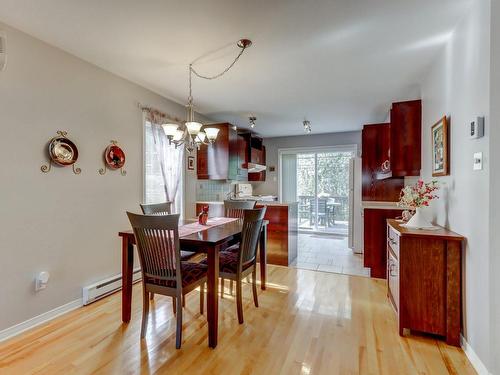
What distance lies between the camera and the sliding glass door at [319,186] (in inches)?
257

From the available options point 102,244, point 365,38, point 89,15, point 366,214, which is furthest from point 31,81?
point 366,214

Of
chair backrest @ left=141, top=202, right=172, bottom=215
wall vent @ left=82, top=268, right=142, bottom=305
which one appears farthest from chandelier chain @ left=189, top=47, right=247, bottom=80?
wall vent @ left=82, top=268, right=142, bottom=305

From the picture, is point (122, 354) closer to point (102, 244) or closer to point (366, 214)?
point (102, 244)

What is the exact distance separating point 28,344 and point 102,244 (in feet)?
3.45

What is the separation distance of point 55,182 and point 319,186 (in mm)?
5566

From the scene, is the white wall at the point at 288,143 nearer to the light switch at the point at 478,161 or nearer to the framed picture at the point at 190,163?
the framed picture at the point at 190,163

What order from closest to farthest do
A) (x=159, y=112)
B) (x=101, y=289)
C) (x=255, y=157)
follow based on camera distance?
(x=101, y=289) < (x=159, y=112) < (x=255, y=157)

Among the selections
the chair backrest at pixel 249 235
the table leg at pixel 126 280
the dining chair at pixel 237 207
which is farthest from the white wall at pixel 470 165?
the table leg at pixel 126 280

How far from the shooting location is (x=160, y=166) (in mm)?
3717

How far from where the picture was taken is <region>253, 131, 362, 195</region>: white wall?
20.3 ft

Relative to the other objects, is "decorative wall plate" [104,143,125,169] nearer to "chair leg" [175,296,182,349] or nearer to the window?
the window

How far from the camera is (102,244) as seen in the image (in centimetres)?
294

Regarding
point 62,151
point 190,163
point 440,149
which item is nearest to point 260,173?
point 190,163

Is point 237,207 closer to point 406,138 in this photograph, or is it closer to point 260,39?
point 260,39
